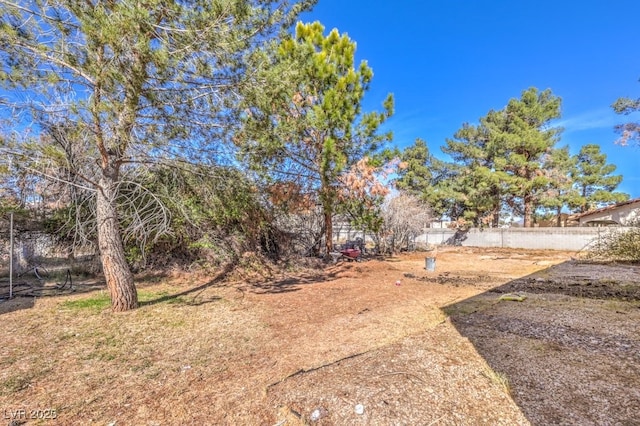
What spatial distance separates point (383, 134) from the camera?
8633mm

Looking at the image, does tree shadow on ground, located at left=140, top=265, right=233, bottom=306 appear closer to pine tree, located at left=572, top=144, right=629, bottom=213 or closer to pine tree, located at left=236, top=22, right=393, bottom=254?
pine tree, located at left=236, top=22, right=393, bottom=254

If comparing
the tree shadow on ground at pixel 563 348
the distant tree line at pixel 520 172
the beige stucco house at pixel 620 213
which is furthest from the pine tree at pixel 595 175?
the tree shadow on ground at pixel 563 348

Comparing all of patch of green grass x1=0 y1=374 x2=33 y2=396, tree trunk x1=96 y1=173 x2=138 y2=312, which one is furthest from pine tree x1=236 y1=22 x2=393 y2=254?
patch of green grass x1=0 y1=374 x2=33 y2=396

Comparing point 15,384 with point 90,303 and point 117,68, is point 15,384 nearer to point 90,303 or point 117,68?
point 90,303

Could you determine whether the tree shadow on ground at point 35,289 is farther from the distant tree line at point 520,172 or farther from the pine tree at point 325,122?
the distant tree line at point 520,172

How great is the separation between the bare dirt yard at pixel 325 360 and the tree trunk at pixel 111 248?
0.30 metres

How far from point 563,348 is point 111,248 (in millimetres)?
5787

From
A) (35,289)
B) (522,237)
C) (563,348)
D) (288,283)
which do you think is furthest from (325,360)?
(522,237)

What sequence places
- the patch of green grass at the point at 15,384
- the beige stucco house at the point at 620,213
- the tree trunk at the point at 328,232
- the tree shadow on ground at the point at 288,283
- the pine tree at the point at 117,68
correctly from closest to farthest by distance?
the patch of green grass at the point at 15,384, the pine tree at the point at 117,68, the tree shadow on ground at the point at 288,283, the tree trunk at the point at 328,232, the beige stucco house at the point at 620,213

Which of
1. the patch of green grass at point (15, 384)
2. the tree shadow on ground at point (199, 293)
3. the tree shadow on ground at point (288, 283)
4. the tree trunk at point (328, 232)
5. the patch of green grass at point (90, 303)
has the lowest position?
the tree shadow on ground at point (288, 283)

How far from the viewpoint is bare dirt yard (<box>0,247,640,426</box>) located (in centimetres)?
198

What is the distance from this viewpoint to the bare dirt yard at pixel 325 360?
78.0 inches

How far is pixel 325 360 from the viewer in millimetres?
2762

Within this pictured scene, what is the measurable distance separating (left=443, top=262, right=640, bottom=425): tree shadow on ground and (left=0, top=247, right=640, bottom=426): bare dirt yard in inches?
0.5
